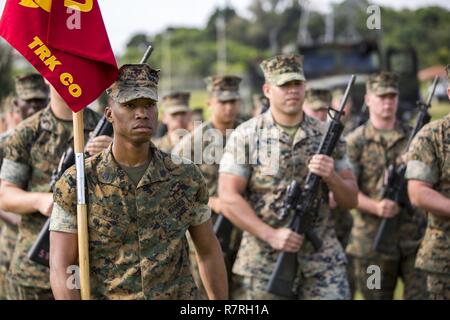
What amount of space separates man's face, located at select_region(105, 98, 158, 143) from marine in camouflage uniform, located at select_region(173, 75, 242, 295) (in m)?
3.32

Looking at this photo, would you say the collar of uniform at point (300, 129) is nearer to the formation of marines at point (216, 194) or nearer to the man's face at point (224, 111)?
the formation of marines at point (216, 194)

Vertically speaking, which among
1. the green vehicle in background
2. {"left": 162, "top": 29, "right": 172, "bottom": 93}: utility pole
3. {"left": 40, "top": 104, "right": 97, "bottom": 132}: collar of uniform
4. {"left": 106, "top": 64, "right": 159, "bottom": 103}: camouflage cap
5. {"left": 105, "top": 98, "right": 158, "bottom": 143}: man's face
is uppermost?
{"left": 162, "top": 29, "right": 172, "bottom": 93}: utility pole

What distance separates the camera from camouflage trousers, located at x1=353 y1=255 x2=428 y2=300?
8086 millimetres

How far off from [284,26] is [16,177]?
74263mm

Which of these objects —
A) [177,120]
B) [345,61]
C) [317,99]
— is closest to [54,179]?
[317,99]

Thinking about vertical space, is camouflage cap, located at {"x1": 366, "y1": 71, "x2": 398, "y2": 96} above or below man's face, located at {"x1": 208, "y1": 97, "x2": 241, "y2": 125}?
above

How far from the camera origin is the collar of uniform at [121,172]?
4.79 meters

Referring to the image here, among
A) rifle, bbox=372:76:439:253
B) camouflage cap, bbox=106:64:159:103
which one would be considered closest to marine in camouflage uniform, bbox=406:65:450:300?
rifle, bbox=372:76:439:253

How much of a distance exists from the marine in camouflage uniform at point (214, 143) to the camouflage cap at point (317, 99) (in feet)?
3.62

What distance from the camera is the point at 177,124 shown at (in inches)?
400

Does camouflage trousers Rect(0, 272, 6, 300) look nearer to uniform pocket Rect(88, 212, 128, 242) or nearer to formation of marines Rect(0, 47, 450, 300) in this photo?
formation of marines Rect(0, 47, 450, 300)
